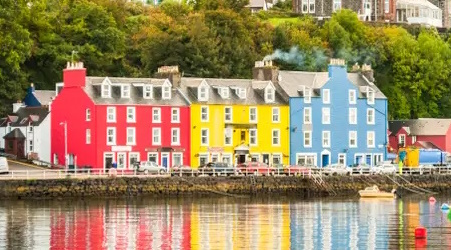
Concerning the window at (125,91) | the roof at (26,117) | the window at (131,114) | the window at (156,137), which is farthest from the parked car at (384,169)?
the roof at (26,117)

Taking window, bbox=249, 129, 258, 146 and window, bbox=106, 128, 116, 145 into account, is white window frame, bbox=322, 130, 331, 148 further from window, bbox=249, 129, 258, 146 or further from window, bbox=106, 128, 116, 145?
window, bbox=106, 128, 116, 145

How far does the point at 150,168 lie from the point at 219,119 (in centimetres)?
1100

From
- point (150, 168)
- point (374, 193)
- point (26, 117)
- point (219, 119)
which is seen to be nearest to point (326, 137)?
point (219, 119)

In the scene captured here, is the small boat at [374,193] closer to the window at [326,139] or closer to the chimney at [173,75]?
the window at [326,139]

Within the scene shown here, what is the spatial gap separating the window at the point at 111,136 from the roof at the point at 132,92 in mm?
1949

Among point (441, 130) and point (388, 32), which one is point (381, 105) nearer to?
point (441, 130)

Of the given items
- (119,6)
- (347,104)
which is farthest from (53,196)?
(119,6)

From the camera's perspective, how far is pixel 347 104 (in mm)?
118375

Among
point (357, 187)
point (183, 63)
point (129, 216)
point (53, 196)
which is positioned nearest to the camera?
point (129, 216)

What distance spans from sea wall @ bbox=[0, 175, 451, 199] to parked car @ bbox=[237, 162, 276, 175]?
113cm

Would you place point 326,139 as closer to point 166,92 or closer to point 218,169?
point 166,92

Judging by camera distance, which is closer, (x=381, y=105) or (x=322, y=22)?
(x=381, y=105)

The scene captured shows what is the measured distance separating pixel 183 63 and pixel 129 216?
4722cm

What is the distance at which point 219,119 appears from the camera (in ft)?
366
